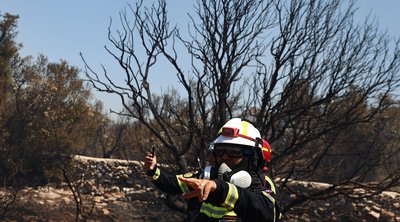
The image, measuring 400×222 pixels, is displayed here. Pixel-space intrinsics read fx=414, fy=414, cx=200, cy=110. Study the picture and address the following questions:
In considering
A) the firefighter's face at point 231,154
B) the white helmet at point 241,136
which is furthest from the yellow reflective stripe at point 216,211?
the white helmet at point 241,136

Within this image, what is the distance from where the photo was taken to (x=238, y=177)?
266 centimetres

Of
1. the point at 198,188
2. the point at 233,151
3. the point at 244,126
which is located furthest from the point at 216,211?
the point at 198,188

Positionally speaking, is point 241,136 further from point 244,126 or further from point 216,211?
point 216,211

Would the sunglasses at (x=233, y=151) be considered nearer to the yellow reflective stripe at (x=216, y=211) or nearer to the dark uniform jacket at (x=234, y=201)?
the dark uniform jacket at (x=234, y=201)

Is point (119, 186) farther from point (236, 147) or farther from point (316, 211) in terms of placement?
point (236, 147)

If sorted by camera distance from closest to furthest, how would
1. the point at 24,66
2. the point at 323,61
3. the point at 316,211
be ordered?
the point at 323,61 < the point at 316,211 < the point at 24,66

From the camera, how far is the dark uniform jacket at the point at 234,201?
2268 millimetres

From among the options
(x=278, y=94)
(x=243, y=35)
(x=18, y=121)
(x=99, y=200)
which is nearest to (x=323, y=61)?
(x=278, y=94)

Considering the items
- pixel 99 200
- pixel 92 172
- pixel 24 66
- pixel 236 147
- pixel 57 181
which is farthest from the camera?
pixel 24 66

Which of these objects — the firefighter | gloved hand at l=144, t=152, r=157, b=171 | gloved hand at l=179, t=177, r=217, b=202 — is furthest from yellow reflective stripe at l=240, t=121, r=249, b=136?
gloved hand at l=179, t=177, r=217, b=202

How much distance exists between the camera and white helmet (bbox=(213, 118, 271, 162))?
9.75ft

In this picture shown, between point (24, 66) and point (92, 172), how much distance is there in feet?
24.1

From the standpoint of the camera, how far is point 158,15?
6.92 m

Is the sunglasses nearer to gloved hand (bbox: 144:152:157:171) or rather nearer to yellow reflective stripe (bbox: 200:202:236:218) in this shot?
yellow reflective stripe (bbox: 200:202:236:218)
